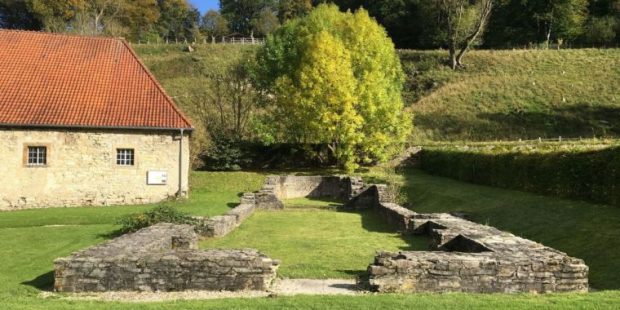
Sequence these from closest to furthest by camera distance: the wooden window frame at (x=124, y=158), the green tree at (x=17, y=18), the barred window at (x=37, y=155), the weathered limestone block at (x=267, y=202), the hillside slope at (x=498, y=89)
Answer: the barred window at (x=37, y=155) → the wooden window frame at (x=124, y=158) → the weathered limestone block at (x=267, y=202) → the hillside slope at (x=498, y=89) → the green tree at (x=17, y=18)

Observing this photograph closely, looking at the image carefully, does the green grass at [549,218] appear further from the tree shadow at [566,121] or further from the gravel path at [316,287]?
the tree shadow at [566,121]

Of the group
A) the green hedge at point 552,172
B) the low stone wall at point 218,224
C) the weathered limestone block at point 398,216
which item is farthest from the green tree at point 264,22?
the low stone wall at point 218,224

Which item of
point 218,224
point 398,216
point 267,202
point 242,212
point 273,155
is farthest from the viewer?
point 273,155

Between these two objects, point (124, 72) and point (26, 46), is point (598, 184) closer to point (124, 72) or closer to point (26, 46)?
point (124, 72)

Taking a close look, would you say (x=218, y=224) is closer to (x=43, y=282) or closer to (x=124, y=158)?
(x=43, y=282)

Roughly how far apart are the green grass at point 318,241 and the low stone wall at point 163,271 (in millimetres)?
1237

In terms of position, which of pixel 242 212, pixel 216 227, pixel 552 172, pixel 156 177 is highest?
pixel 552 172

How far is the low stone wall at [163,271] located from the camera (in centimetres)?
866

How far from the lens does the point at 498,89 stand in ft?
160

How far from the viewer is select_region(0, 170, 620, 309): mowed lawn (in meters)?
7.66

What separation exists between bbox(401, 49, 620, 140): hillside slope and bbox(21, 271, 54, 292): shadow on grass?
34846 mm

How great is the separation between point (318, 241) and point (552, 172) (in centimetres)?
931

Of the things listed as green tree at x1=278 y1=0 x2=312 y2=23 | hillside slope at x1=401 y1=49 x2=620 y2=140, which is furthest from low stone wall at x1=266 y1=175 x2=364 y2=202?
green tree at x1=278 y1=0 x2=312 y2=23

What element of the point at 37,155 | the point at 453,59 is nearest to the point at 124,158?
the point at 37,155
